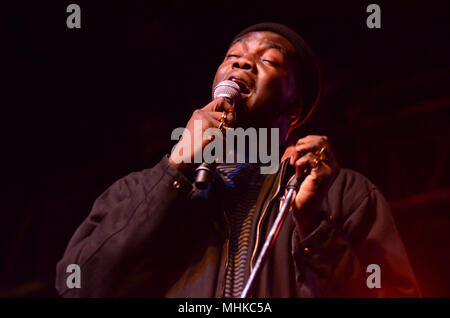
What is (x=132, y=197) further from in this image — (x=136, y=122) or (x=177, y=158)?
(x=136, y=122)

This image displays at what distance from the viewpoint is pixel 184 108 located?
12.3 ft

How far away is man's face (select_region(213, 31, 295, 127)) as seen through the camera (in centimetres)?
191

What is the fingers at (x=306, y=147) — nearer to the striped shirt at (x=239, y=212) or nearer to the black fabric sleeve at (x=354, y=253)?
the black fabric sleeve at (x=354, y=253)

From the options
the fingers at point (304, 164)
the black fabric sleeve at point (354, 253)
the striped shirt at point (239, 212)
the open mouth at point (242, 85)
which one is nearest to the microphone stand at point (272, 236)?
the fingers at point (304, 164)

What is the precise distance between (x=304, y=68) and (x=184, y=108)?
5.26 ft

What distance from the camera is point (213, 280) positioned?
146 cm

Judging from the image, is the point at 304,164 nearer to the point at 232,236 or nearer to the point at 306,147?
the point at 306,147

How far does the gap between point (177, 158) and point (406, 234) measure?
1739 mm

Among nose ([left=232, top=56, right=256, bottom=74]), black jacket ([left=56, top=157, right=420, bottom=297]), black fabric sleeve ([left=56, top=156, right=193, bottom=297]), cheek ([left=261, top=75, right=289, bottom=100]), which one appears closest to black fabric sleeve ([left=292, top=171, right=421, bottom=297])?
black jacket ([left=56, top=157, right=420, bottom=297])

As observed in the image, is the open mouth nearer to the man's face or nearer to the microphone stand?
the man's face

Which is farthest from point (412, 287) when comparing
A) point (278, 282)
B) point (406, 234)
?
point (406, 234)

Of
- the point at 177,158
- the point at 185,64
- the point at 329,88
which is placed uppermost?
the point at 185,64

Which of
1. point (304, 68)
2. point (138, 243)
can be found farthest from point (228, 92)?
point (304, 68)

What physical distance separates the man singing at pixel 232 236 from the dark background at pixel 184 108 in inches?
38.4
